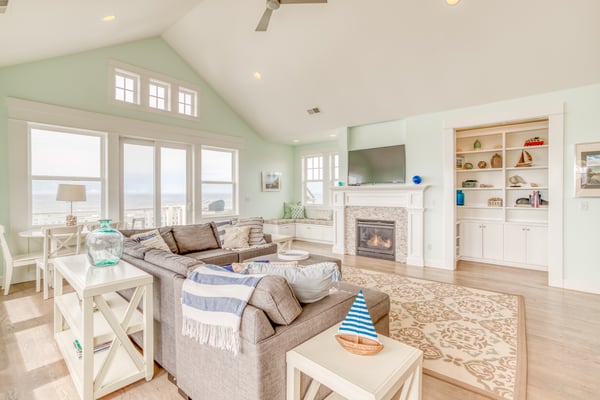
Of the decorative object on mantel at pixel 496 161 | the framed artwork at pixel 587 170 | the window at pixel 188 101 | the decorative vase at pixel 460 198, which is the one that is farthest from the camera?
the window at pixel 188 101

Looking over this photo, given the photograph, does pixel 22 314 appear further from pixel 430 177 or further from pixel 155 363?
pixel 430 177

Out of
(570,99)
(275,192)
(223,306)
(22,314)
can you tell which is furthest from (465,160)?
(22,314)

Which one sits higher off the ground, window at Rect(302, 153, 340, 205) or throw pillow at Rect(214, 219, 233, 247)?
window at Rect(302, 153, 340, 205)

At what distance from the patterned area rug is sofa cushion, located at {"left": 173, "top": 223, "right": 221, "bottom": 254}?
2.22m

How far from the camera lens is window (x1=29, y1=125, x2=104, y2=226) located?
13.7ft

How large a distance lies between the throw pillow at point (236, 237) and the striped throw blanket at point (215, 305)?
2.48 m

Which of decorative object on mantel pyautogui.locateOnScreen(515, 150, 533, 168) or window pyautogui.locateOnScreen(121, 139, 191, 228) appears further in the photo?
window pyautogui.locateOnScreen(121, 139, 191, 228)

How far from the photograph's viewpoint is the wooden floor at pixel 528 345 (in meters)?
1.86

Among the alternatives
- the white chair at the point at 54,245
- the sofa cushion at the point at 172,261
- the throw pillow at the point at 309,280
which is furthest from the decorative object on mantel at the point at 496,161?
the white chair at the point at 54,245

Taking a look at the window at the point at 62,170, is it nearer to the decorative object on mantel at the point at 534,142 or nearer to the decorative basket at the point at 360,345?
the decorative basket at the point at 360,345

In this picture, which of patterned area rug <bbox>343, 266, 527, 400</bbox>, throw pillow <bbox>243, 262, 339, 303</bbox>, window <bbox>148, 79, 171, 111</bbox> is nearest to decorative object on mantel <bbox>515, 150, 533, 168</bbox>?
patterned area rug <bbox>343, 266, 527, 400</bbox>

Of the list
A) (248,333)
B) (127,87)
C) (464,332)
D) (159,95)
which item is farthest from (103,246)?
(159,95)

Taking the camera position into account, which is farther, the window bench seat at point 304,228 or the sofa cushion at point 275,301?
the window bench seat at point 304,228

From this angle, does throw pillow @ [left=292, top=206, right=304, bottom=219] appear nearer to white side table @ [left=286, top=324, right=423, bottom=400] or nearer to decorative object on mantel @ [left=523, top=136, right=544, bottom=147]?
decorative object on mantel @ [left=523, top=136, right=544, bottom=147]
